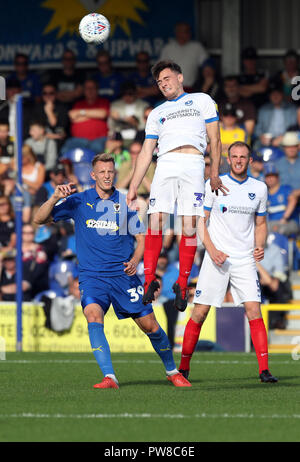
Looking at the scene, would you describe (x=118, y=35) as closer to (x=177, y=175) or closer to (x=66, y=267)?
(x=66, y=267)

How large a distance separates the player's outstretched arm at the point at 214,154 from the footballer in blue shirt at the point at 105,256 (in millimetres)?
773

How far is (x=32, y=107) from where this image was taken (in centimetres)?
1941

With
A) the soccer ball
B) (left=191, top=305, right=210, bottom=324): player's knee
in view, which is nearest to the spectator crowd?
the soccer ball

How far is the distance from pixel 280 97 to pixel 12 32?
6156 millimetres

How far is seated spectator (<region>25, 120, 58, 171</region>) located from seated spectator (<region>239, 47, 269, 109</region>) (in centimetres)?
357

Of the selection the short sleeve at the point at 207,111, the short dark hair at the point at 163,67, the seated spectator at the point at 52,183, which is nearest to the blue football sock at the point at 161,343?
the short sleeve at the point at 207,111

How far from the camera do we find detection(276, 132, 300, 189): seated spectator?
1723cm

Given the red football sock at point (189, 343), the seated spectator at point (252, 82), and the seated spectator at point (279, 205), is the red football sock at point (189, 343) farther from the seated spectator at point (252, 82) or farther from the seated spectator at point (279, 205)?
the seated spectator at point (252, 82)

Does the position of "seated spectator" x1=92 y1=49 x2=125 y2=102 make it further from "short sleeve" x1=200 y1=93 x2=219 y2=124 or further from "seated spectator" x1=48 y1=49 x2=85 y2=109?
"short sleeve" x1=200 y1=93 x2=219 y2=124

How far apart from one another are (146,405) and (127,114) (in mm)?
11225

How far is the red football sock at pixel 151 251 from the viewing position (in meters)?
9.32

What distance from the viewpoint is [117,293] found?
9.34 meters

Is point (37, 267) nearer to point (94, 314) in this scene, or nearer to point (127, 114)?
point (127, 114)
